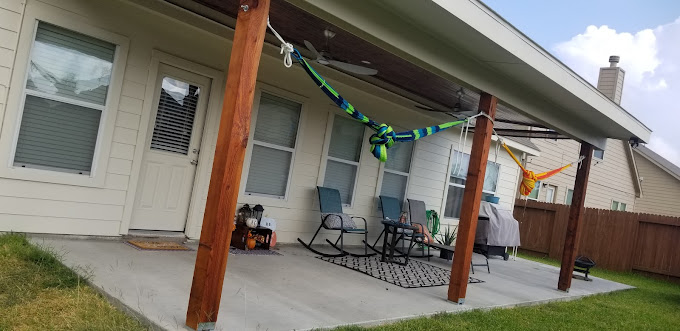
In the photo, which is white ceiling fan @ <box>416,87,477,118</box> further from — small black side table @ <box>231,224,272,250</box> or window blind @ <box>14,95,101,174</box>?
window blind @ <box>14,95,101,174</box>

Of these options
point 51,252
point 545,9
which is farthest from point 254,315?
point 545,9

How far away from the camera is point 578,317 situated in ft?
16.5

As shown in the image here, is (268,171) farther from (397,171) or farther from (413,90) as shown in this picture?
(397,171)

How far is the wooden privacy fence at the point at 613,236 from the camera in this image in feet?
36.0

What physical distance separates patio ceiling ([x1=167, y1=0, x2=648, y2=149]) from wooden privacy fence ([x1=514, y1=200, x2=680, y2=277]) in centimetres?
571

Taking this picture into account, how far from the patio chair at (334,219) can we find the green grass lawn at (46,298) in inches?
122

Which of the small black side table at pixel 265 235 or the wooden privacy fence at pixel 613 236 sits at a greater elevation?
the wooden privacy fence at pixel 613 236

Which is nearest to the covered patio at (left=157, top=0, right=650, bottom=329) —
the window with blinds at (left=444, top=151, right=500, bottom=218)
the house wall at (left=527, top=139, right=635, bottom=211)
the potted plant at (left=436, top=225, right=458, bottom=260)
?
the potted plant at (left=436, top=225, right=458, bottom=260)

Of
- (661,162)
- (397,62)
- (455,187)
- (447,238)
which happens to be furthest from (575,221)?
(661,162)

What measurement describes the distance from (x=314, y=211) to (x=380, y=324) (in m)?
3.18

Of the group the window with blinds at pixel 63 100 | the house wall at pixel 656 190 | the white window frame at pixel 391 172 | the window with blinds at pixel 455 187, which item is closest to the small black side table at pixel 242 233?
the window with blinds at pixel 63 100

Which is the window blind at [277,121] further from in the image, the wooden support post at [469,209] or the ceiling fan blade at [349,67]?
the wooden support post at [469,209]

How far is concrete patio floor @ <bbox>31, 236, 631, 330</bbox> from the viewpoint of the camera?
10.4 feet

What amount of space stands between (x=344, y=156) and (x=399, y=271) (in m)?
1.92
